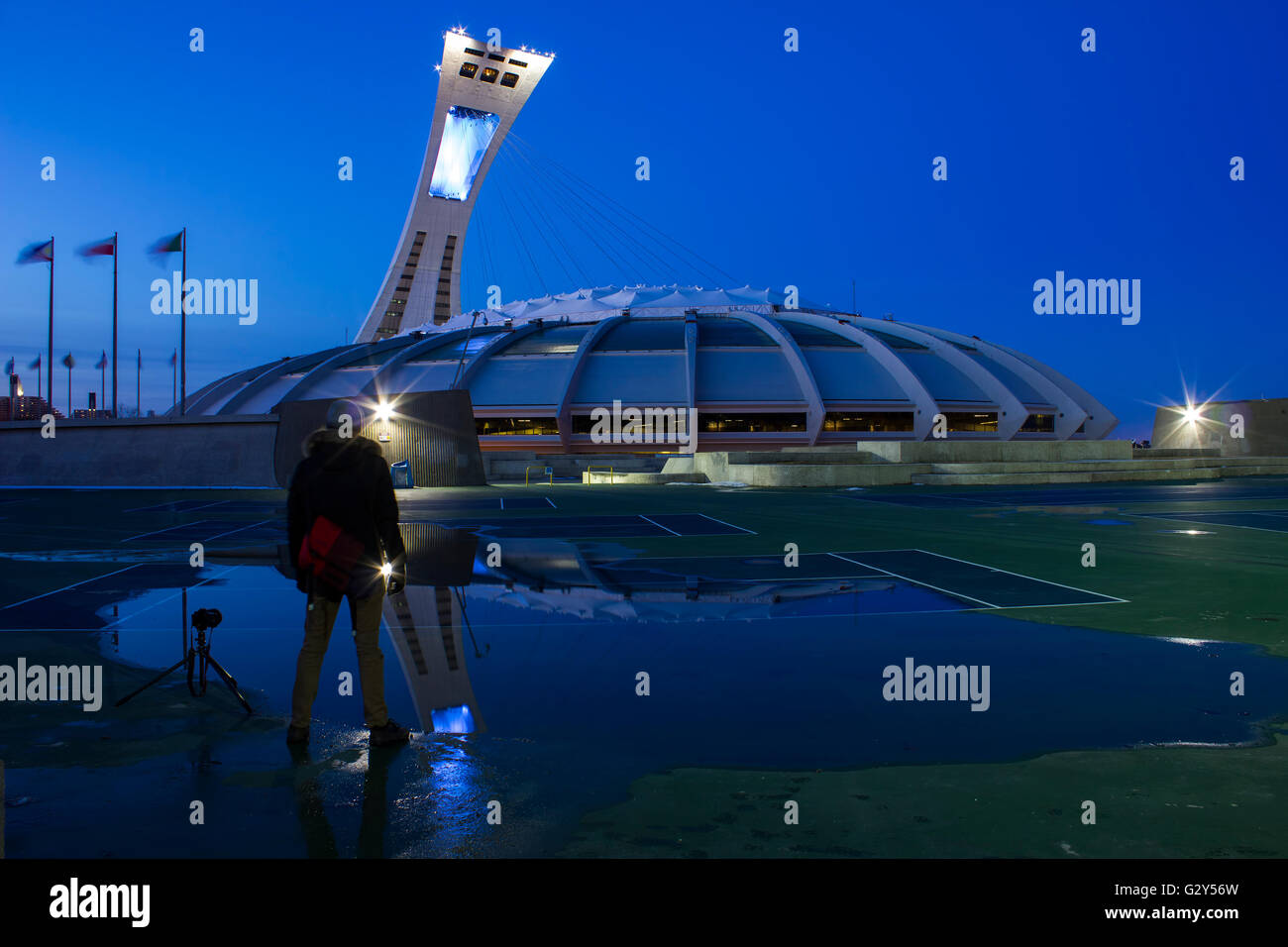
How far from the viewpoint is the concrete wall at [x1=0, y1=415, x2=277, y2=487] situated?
3534 cm

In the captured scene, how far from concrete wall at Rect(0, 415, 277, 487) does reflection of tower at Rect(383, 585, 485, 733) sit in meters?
27.7

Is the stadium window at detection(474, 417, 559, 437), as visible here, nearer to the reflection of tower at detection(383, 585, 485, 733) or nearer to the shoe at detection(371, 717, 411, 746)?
the reflection of tower at detection(383, 585, 485, 733)

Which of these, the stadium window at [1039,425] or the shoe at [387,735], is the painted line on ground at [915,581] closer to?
the shoe at [387,735]

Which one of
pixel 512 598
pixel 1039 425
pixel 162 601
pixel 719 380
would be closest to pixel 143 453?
pixel 162 601

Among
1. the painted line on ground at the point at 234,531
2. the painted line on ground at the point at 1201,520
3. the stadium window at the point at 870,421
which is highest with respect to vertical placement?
the stadium window at the point at 870,421

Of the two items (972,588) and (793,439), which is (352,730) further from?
(793,439)

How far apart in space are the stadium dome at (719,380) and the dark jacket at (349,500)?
4715cm

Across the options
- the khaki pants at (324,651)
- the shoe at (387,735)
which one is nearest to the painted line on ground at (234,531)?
the khaki pants at (324,651)

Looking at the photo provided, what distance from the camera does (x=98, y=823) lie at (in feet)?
12.9

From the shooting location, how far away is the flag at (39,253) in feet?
142

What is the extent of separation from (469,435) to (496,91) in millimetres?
57093
